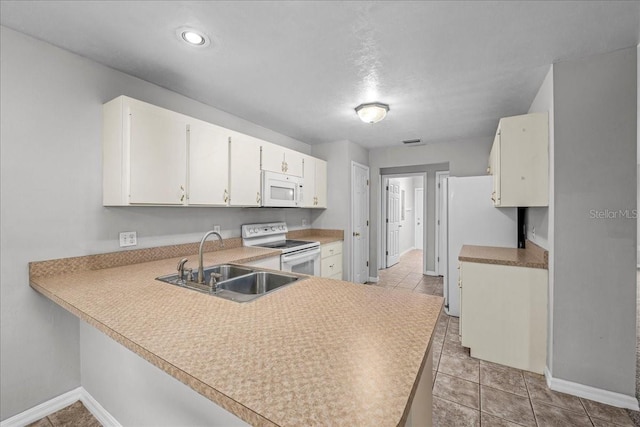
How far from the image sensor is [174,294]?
4.59 feet

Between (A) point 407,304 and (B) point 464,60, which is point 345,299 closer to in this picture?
(A) point 407,304

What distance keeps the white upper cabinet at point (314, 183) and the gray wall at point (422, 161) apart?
3.77 ft

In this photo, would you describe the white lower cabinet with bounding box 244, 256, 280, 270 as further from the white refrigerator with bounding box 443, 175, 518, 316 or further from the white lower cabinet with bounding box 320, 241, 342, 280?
the white refrigerator with bounding box 443, 175, 518, 316

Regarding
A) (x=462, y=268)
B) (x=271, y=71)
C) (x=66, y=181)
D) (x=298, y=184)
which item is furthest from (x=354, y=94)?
(x=66, y=181)

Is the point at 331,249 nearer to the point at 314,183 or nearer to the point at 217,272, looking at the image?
the point at 314,183

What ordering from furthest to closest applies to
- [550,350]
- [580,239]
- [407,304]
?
[550,350] < [580,239] < [407,304]

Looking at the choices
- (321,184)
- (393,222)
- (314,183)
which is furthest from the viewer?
(393,222)

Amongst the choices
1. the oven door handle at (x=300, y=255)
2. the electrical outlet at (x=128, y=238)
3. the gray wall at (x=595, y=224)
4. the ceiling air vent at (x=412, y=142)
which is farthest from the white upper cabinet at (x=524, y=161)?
the electrical outlet at (x=128, y=238)

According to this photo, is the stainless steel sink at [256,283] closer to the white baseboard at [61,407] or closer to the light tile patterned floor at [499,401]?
the white baseboard at [61,407]

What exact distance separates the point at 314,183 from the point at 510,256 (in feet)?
8.27

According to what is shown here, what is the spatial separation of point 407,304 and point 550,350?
1699 millimetres

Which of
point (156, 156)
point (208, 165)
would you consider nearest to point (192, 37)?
point (156, 156)

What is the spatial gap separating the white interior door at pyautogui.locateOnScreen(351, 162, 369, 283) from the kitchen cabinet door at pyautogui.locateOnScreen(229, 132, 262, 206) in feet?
5.84

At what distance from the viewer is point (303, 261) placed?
318 centimetres
